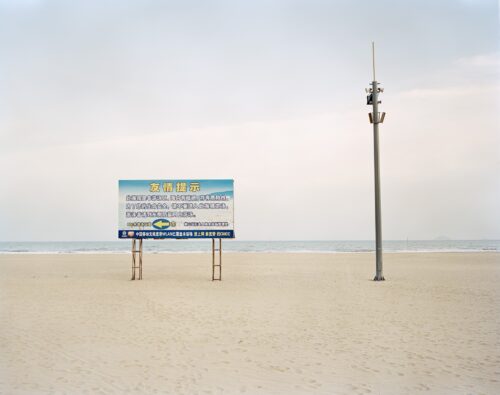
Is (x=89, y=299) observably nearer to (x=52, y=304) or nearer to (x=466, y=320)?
(x=52, y=304)

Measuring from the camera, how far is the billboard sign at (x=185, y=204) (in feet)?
60.0

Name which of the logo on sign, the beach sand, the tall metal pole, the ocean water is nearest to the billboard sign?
the logo on sign

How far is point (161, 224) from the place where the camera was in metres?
18.5

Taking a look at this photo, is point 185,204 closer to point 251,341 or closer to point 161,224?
point 161,224

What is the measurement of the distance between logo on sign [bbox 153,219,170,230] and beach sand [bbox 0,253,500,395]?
11.8 ft

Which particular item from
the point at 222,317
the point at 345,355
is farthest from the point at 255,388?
the point at 222,317

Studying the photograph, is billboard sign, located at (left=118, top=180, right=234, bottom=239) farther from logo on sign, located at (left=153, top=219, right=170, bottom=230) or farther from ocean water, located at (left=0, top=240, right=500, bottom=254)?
ocean water, located at (left=0, top=240, right=500, bottom=254)

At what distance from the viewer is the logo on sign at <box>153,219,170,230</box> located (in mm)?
18406

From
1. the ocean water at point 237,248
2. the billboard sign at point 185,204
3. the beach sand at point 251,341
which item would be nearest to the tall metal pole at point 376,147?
the beach sand at point 251,341

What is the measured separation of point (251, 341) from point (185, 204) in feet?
35.4

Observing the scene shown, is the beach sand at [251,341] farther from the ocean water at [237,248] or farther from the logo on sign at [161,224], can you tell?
the ocean water at [237,248]

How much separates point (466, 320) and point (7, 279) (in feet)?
55.9

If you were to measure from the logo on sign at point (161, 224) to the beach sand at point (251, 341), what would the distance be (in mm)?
3604

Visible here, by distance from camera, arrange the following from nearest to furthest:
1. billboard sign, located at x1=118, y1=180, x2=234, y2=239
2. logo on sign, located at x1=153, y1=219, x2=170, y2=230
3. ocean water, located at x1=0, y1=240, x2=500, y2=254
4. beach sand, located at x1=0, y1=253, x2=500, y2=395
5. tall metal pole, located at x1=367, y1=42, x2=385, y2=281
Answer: beach sand, located at x1=0, y1=253, x2=500, y2=395
tall metal pole, located at x1=367, y1=42, x2=385, y2=281
billboard sign, located at x1=118, y1=180, x2=234, y2=239
logo on sign, located at x1=153, y1=219, x2=170, y2=230
ocean water, located at x1=0, y1=240, x2=500, y2=254
